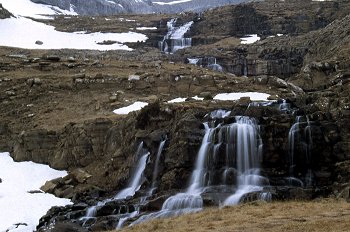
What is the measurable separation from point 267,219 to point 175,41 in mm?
57473

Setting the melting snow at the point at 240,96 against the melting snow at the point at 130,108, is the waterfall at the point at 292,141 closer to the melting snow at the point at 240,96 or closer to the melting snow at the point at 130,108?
the melting snow at the point at 240,96

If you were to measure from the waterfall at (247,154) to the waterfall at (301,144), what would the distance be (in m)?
1.43

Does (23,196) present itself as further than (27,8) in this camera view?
No

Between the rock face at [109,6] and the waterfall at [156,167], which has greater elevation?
the rock face at [109,6]

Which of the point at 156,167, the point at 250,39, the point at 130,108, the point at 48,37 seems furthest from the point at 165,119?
the point at 48,37

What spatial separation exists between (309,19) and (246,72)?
20.9 m

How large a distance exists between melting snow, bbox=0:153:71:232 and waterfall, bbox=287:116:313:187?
11.2m

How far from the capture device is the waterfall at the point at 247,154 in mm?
22016

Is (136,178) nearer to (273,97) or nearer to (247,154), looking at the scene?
(247,154)

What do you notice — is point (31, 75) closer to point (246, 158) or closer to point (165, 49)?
point (246, 158)

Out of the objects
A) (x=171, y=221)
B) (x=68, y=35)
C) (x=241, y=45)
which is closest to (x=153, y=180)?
(x=171, y=221)

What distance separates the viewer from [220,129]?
24.2 meters

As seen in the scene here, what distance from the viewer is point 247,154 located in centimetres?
2334

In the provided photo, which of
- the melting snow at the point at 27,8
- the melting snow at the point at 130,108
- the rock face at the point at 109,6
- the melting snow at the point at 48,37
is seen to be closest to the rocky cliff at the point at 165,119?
the melting snow at the point at 130,108
